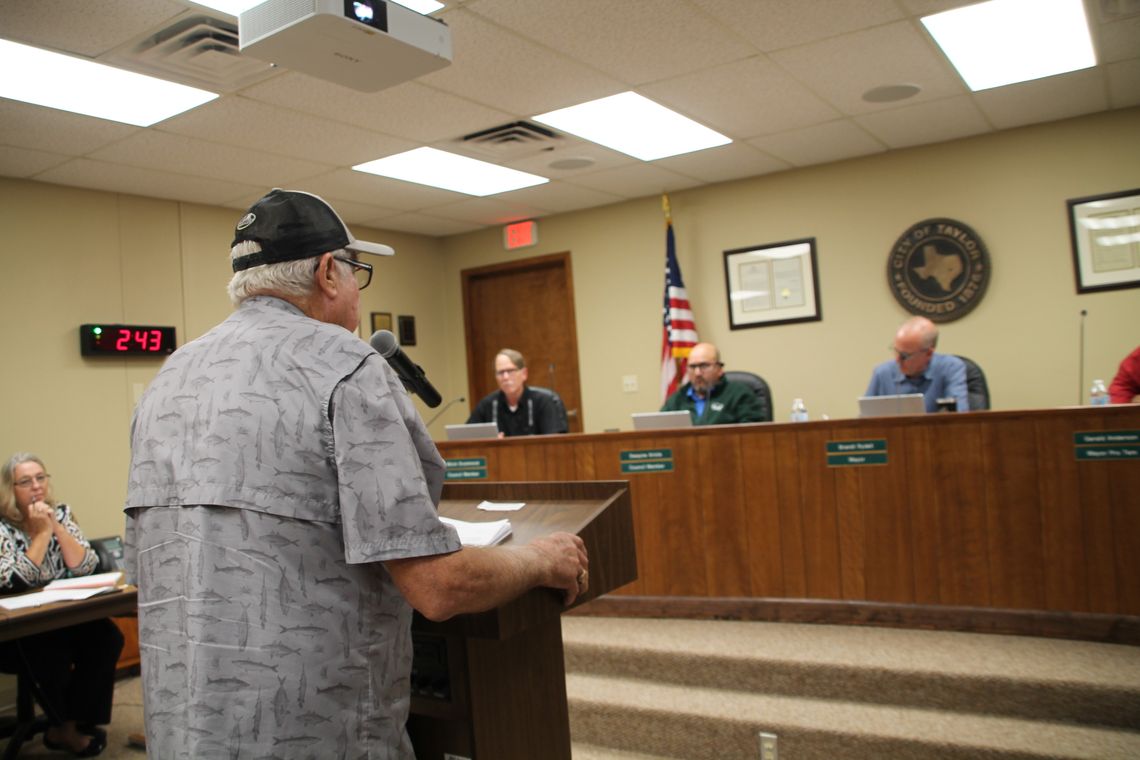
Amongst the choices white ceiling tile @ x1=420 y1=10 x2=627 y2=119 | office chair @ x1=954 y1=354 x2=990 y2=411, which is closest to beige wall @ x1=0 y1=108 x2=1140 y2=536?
office chair @ x1=954 y1=354 x2=990 y2=411

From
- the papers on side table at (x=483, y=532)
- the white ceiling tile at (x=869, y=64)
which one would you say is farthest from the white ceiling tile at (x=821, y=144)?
the papers on side table at (x=483, y=532)

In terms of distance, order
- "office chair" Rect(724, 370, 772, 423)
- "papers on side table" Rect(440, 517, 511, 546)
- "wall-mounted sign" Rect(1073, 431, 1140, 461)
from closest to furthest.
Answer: "papers on side table" Rect(440, 517, 511, 546) → "wall-mounted sign" Rect(1073, 431, 1140, 461) → "office chair" Rect(724, 370, 772, 423)

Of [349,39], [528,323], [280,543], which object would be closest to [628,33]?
[349,39]

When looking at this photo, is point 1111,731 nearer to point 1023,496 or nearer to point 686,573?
point 1023,496

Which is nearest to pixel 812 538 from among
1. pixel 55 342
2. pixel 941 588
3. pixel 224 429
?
pixel 941 588

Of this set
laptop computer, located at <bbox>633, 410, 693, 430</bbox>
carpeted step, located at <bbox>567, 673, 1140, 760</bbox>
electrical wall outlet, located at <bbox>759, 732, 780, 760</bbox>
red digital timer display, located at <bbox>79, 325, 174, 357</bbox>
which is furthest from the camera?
red digital timer display, located at <bbox>79, 325, 174, 357</bbox>

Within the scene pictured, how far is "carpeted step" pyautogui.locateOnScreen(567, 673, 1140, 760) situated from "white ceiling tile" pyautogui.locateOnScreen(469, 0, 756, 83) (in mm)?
2664

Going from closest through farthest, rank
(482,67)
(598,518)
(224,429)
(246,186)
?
(224,429), (598,518), (482,67), (246,186)

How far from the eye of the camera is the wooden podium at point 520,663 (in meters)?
1.53

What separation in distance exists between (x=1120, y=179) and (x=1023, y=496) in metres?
2.71

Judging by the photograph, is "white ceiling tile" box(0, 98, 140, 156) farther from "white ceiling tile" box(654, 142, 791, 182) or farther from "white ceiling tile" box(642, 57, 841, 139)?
"white ceiling tile" box(654, 142, 791, 182)

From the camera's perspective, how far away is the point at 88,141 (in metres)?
4.12

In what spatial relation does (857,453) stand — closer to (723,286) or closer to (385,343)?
(385,343)

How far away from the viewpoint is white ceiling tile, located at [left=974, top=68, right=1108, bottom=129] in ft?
14.3
